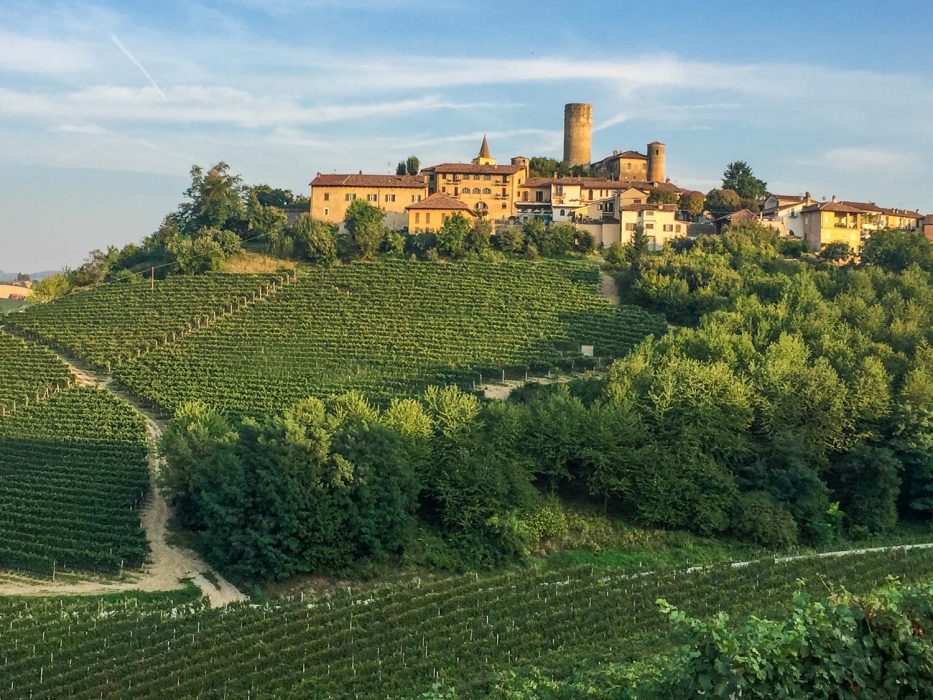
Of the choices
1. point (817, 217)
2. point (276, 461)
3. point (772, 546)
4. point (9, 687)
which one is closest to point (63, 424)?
point (276, 461)

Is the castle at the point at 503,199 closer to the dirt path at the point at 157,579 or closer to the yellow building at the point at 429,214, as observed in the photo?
the yellow building at the point at 429,214

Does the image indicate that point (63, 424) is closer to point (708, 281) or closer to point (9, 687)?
point (9, 687)

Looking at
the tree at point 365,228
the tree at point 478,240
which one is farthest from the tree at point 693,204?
the tree at point 365,228

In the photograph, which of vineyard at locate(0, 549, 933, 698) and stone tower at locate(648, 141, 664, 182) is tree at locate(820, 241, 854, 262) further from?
vineyard at locate(0, 549, 933, 698)

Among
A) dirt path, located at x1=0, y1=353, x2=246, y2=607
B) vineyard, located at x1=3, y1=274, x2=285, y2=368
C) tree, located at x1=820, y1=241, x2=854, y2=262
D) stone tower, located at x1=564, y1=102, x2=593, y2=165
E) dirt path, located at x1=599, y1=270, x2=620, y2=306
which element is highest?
stone tower, located at x1=564, y1=102, x2=593, y2=165

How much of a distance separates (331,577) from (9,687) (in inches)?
380

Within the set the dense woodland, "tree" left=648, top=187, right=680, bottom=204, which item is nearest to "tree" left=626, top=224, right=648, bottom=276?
"tree" left=648, top=187, right=680, bottom=204

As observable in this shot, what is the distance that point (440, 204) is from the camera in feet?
193

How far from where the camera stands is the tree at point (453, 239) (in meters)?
53.0

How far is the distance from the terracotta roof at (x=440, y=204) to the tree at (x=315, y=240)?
21.1 feet

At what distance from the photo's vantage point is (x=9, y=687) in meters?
17.7

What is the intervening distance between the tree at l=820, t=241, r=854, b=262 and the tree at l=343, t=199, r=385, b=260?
90.8ft

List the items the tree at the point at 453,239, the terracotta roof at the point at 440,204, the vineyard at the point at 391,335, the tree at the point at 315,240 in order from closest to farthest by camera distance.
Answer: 1. the vineyard at the point at 391,335
2. the tree at the point at 315,240
3. the tree at the point at 453,239
4. the terracotta roof at the point at 440,204

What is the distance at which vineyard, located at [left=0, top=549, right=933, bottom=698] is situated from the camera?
1717 centimetres
